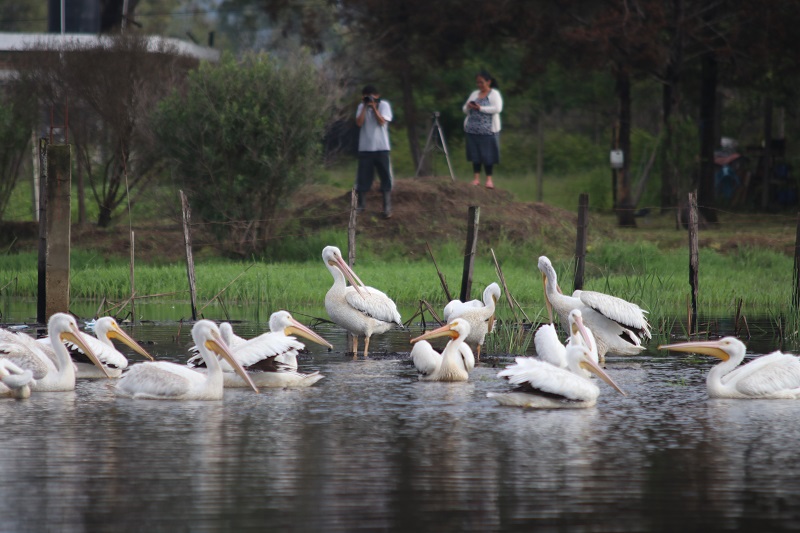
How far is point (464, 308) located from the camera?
12398 mm

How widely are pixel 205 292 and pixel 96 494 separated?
1024 cm

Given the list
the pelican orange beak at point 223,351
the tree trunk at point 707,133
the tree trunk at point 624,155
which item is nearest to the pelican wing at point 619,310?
the pelican orange beak at point 223,351

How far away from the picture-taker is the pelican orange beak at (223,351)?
409 inches

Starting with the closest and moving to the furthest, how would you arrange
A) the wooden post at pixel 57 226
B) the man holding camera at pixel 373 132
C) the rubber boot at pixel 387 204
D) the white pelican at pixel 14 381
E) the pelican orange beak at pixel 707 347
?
the white pelican at pixel 14 381, the pelican orange beak at pixel 707 347, the wooden post at pixel 57 226, the man holding camera at pixel 373 132, the rubber boot at pixel 387 204

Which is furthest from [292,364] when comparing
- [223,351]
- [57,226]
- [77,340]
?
[57,226]

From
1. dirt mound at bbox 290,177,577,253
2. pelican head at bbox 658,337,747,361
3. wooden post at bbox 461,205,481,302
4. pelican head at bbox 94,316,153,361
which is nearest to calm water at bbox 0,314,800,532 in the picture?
pelican head at bbox 658,337,747,361

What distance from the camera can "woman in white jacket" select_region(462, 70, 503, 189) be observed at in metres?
21.7

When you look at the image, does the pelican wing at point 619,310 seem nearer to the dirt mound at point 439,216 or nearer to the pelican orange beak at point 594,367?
the pelican orange beak at point 594,367

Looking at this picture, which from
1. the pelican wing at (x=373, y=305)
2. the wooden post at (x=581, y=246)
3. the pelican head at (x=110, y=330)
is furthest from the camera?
the wooden post at (x=581, y=246)

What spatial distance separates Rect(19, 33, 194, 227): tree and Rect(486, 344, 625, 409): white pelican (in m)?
13.3

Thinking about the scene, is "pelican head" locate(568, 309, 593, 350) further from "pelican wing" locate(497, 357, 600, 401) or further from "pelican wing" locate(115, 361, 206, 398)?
"pelican wing" locate(115, 361, 206, 398)

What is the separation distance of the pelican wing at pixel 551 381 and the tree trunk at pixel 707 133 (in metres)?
15.7

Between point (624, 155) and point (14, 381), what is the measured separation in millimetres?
16956

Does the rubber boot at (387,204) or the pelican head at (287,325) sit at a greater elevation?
the rubber boot at (387,204)
